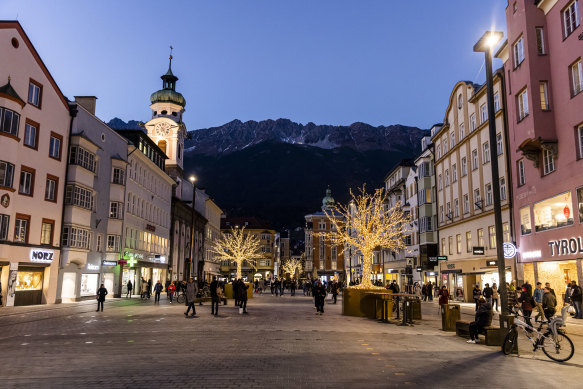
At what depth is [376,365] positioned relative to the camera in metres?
10.2

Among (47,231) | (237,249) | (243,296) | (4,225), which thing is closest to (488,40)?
(243,296)

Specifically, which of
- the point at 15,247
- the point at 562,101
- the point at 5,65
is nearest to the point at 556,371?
the point at 562,101

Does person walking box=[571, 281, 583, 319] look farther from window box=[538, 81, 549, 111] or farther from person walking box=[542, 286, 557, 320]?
window box=[538, 81, 549, 111]

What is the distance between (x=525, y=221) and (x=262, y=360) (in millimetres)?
24341

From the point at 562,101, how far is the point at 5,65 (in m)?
32.4

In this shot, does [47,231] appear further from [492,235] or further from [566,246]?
[566,246]

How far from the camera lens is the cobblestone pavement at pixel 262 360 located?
8.60m

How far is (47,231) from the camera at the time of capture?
34.5 metres

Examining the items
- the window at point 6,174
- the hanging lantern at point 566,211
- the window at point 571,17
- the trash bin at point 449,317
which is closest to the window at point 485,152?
the hanging lantern at point 566,211

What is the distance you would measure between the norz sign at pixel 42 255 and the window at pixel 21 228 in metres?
1.06

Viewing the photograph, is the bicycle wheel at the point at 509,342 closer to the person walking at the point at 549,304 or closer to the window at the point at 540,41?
the person walking at the point at 549,304

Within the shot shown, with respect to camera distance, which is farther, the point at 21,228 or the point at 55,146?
the point at 55,146

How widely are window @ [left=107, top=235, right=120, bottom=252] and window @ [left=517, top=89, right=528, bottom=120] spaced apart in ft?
110

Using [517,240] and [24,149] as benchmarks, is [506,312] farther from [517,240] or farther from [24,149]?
[24,149]
